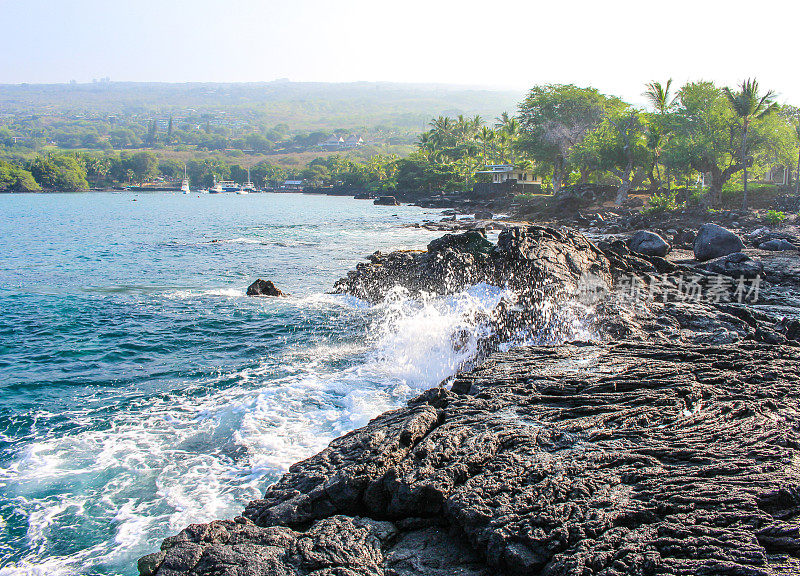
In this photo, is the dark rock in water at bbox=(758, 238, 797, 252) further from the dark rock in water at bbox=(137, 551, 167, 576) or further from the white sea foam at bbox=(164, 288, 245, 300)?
the dark rock in water at bbox=(137, 551, 167, 576)

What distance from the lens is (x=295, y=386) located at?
11656mm

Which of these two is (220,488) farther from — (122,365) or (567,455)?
(122,365)

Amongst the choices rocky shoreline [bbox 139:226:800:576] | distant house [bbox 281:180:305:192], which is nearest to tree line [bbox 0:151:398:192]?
distant house [bbox 281:180:305:192]

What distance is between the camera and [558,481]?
5.07m

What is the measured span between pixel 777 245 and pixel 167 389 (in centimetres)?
2723

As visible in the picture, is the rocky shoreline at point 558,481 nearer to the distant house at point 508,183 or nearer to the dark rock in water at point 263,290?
the dark rock in water at point 263,290

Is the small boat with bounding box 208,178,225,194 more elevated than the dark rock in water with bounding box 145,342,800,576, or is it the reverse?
the small boat with bounding box 208,178,225,194

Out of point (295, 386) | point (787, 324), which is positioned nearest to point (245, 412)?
point (295, 386)

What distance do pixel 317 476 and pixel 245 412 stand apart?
4747mm

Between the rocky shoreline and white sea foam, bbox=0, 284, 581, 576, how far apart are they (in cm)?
188

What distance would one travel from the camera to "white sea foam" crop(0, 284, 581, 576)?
7.07 metres

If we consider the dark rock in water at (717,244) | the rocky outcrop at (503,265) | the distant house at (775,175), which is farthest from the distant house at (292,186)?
the rocky outcrop at (503,265)

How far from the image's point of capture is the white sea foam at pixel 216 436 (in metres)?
7.07

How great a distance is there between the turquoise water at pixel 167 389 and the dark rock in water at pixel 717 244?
1327 centimetres
